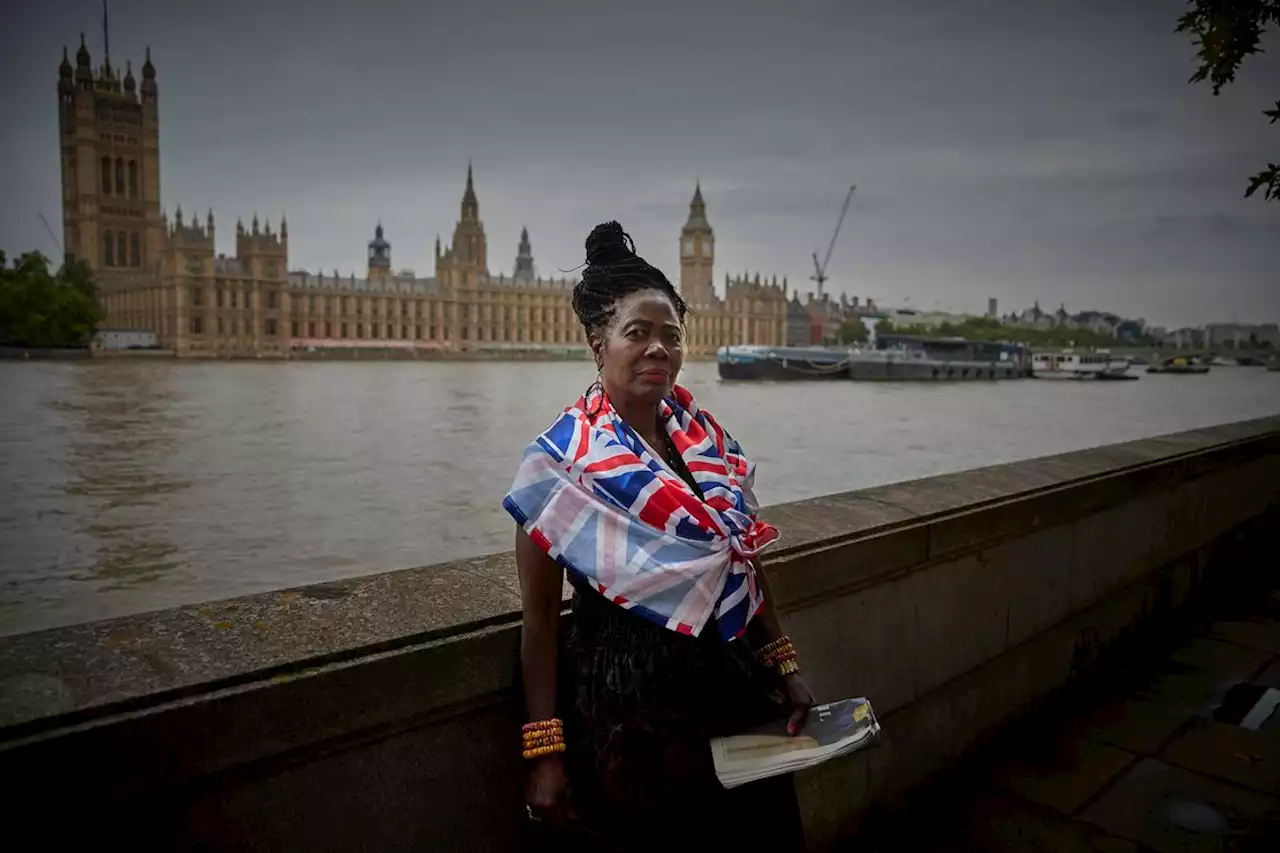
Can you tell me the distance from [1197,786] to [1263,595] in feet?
7.59

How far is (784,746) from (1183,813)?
1.46m

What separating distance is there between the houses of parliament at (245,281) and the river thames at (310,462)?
32596mm

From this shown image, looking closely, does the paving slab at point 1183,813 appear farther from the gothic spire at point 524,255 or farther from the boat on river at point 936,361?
the gothic spire at point 524,255

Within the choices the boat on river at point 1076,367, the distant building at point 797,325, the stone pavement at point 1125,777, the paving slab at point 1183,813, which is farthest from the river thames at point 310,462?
the distant building at point 797,325

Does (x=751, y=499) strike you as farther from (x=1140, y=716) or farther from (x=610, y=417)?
(x=1140, y=716)

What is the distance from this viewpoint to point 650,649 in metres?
1.20

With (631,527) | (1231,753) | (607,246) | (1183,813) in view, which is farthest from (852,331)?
(631,527)

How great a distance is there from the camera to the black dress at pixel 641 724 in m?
1.18

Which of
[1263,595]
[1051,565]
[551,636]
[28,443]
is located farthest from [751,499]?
[28,443]

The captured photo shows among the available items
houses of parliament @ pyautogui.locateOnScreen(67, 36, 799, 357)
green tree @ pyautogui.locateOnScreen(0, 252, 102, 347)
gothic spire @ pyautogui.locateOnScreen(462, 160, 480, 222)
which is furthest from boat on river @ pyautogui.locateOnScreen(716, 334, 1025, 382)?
gothic spire @ pyautogui.locateOnScreen(462, 160, 480, 222)

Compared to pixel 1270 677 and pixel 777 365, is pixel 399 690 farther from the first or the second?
pixel 777 365

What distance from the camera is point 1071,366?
6341 centimetres

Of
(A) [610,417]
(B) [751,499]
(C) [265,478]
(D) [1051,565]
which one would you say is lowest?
(C) [265,478]

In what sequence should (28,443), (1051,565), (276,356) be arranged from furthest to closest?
(276,356) → (28,443) → (1051,565)
